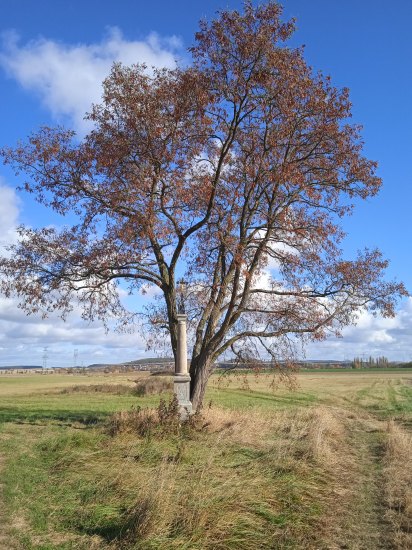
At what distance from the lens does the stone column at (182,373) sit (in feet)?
52.1

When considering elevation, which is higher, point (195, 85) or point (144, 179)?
point (195, 85)

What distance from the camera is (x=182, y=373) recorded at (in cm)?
1602

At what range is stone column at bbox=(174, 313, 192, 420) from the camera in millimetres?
15883

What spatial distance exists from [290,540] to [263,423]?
9973mm

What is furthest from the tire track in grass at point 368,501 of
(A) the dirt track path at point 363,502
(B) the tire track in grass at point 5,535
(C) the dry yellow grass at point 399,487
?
(B) the tire track in grass at point 5,535

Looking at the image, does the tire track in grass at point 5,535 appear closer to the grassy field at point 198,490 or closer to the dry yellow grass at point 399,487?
the grassy field at point 198,490

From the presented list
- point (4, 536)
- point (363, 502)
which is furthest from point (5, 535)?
point (363, 502)

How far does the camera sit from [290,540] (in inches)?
267

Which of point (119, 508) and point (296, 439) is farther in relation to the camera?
point (296, 439)

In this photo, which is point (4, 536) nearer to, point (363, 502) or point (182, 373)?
point (363, 502)

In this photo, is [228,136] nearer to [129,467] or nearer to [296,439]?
[296,439]

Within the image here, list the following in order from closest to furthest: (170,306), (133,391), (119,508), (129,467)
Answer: (119,508), (129,467), (170,306), (133,391)

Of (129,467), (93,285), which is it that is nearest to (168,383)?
(93,285)

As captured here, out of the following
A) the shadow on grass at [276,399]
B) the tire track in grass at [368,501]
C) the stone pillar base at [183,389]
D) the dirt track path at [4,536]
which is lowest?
the tire track in grass at [368,501]
